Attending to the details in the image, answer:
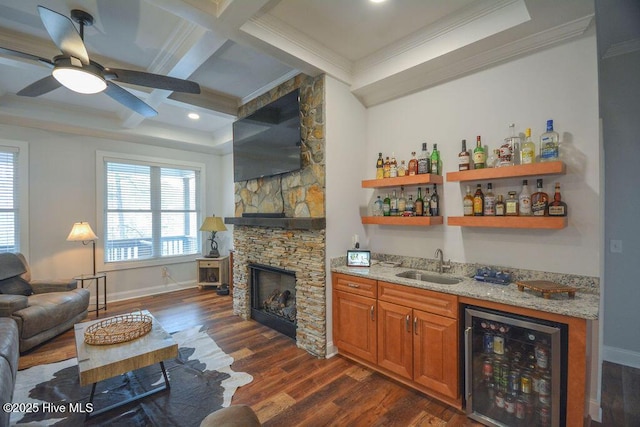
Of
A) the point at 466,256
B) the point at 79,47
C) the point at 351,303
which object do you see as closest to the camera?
the point at 79,47

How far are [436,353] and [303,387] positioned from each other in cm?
111

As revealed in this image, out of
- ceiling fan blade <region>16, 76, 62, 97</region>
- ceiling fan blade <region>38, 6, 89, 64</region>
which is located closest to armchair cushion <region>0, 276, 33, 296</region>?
ceiling fan blade <region>16, 76, 62, 97</region>

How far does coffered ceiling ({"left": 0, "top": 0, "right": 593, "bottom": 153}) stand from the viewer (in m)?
2.03

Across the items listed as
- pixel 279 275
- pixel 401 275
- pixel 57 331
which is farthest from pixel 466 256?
pixel 57 331

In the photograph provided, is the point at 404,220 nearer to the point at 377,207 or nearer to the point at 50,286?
the point at 377,207

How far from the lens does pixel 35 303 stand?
3.12 meters

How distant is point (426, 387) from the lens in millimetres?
2238

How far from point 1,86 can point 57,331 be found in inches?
117

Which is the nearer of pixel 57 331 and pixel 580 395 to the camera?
pixel 580 395

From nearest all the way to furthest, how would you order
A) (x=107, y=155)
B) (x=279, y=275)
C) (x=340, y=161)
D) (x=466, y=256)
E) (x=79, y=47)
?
(x=79, y=47)
(x=466, y=256)
(x=340, y=161)
(x=279, y=275)
(x=107, y=155)

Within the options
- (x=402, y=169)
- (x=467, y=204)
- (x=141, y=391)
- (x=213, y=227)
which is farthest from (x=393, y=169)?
(x=213, y=227)

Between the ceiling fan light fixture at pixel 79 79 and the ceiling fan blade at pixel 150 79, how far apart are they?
0.12 m

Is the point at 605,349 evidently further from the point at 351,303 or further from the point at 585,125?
the point at 351,303

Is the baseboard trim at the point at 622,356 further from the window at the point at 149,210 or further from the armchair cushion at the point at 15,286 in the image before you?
the armchair cushion at the point at 15,286
